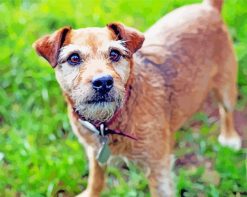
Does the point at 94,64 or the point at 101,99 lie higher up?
the point at 94,64

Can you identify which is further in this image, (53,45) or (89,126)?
(89,126)

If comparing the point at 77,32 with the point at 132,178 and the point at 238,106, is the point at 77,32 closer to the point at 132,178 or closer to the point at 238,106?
the point at 132,178

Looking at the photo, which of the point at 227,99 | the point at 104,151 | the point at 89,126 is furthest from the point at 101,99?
the point at 227,99

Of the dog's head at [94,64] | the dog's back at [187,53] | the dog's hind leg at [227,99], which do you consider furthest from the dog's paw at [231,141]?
the dog's head at [94,64]

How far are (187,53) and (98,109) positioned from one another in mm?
881

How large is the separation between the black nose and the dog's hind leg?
4.05 feet

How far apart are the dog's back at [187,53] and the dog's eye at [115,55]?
0.52m

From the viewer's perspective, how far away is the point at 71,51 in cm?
311

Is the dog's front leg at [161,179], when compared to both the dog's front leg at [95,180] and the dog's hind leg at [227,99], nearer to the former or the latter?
the dog's front leg at [95,180]

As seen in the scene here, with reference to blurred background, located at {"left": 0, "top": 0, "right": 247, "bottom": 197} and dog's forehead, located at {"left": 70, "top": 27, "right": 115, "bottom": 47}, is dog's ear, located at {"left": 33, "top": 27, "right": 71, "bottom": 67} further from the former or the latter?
blurred background, located at {"left": 0, "top": 0, "right": 247, "bottom": 197}

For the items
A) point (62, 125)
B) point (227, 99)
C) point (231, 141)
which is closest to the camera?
point (227, 99)

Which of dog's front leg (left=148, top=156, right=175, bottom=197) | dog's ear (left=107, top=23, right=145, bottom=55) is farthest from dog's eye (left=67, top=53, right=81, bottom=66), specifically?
dog's front leg (left=148, top=156, right=175, bottom=197)

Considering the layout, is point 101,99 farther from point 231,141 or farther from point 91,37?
point 231,141

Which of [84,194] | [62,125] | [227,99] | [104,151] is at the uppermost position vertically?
[104,151]
